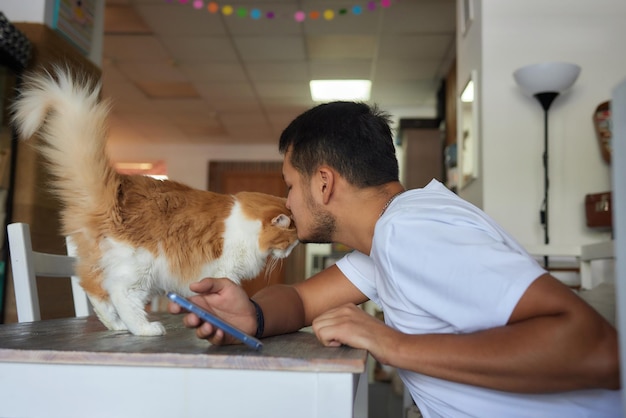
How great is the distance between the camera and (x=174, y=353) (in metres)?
0.61

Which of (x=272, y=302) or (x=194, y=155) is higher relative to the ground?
(x=194, y=155)

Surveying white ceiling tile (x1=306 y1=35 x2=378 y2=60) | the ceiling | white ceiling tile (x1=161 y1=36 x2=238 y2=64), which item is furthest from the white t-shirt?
white ceiling tile (x1=161 y1=36 x2=238 y2=64)

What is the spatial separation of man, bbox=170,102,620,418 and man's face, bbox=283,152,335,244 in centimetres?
3

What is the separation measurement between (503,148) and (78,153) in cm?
229

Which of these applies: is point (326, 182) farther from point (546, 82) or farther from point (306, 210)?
point (546, 82)

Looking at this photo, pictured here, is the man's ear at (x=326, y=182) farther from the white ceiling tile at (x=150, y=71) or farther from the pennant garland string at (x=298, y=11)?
the white ceiling tile at (x=150, y=71)

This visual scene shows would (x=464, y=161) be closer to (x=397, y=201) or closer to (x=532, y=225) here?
Result: (x=532, y=225)

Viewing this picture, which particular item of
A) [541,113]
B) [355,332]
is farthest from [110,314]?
[541,113]

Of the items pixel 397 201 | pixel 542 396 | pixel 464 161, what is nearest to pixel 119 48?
pixel 464 161

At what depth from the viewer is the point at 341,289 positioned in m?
1.12

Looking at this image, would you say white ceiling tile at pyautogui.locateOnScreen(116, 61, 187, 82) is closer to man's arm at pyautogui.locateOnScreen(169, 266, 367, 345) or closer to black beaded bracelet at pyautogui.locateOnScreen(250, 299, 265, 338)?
man's arm at pyautogui.locateOnScreen(169, 266, 367, 345)

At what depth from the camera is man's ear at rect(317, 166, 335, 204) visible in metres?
0.94

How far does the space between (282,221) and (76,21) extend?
2425mm

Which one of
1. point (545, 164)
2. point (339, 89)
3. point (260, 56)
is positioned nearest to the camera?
point (545, 164)
